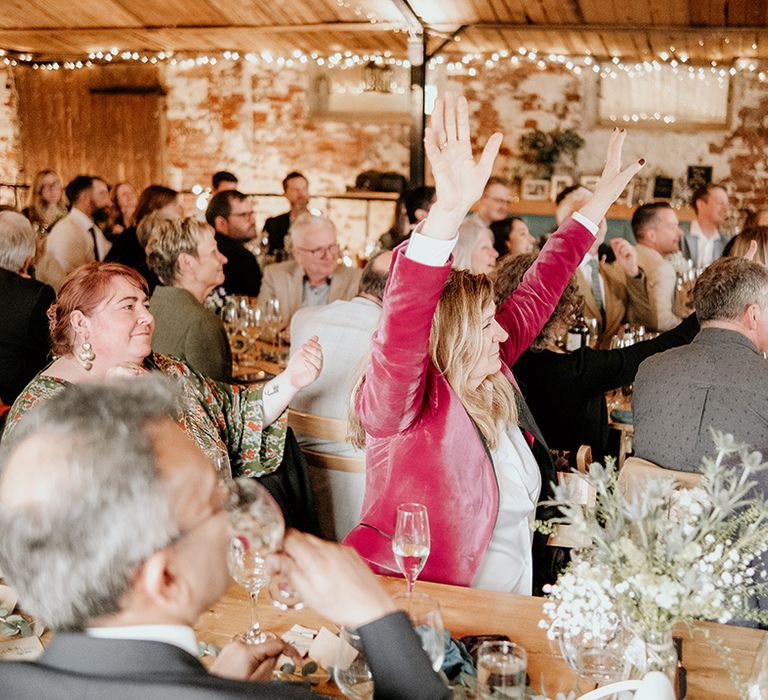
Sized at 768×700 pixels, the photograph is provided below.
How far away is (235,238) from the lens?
620 cm

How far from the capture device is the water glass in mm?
1464

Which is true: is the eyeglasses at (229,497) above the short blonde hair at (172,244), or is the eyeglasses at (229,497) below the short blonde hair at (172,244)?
below

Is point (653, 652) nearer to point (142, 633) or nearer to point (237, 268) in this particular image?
point (142, 633)

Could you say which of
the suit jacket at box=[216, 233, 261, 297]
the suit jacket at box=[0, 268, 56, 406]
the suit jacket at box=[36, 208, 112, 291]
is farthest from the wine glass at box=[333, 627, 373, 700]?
the suit jacket at box=[36, 208, 112, 291]

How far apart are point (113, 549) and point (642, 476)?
1766mm

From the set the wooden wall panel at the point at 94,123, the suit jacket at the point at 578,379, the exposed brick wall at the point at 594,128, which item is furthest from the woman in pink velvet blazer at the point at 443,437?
the wooden wall panel at the point at 94,123

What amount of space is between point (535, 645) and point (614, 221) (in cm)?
757

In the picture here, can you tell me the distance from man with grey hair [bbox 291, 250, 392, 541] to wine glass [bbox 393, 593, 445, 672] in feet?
5.48

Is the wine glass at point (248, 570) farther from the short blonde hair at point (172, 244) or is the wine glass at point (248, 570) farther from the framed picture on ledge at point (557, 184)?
the framed picture on ledge at point (557, 184)

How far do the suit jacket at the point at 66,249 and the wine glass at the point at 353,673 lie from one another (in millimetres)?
5356

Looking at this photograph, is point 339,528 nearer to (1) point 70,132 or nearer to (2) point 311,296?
(2) point 311,296

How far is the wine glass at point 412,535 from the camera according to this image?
177cm

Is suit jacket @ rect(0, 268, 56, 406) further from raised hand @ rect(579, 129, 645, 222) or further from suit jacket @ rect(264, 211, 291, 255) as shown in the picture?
suit jacket @ rect(264, 211, 291, 255)

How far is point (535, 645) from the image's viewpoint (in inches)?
67.8
